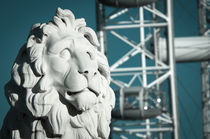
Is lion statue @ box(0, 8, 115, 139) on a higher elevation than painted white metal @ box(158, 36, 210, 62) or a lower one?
lower

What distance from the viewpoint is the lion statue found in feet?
8.45

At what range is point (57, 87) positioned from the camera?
262 centimetres

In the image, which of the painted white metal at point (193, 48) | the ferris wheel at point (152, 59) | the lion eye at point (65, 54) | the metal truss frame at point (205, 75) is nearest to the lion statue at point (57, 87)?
the lion eye at point (65, 54)

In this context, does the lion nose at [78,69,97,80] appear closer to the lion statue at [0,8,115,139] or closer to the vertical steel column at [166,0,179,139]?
the lion statue at [0,8,115,139]

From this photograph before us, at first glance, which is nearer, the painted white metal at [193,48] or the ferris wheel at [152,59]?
the ferris wheel at [152,59]

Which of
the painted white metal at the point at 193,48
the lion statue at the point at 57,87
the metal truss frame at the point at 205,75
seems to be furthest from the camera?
the metal truss frame at the point at 205,75

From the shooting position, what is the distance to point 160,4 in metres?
9.30

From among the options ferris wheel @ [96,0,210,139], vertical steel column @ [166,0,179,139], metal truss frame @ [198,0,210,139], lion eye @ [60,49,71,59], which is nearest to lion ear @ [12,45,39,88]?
lion eye @ [60,49,71,59]

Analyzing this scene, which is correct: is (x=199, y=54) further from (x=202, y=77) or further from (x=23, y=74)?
(x=23, y=74)

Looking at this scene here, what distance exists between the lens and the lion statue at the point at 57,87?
257 cm

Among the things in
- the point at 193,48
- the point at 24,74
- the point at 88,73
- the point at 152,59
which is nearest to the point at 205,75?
the point at 193,48

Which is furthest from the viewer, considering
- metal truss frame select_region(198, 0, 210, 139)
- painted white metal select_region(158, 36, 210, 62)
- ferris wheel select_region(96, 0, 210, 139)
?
metal truss frame select_region(198, 0, 210, 139)

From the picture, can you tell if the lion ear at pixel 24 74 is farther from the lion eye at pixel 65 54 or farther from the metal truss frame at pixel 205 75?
the metal truss frame at pixel 205 75

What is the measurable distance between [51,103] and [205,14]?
1056 cm
